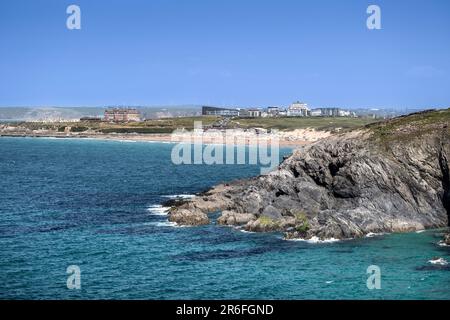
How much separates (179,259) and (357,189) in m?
25.8

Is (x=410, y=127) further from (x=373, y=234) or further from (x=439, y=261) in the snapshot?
(x=439, y=261)

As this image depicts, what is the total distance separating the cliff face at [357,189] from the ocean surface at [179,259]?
294 centimetres

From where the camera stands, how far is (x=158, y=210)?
3041 inches

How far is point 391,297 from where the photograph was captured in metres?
40.1

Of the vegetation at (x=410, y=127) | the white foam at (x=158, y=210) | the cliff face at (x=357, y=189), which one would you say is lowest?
the white foam at (x=158, y=210)

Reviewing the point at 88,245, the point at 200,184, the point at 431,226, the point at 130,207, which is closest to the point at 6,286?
the point at 88,245

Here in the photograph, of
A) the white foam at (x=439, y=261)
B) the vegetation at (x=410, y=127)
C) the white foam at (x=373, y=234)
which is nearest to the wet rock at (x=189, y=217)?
the white foam at (x=373, y=234)

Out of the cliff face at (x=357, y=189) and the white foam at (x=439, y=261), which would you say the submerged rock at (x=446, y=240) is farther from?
the cliff face at (x=357, y=189)

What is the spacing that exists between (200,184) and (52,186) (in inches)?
1071

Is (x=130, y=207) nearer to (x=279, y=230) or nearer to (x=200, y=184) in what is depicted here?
(x=279, y=230)

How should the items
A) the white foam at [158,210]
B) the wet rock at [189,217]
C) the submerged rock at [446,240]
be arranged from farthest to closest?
1. the white foam at [158,210]
2. the wet rock at [189,217]
3. the submerged rock at [446,240]

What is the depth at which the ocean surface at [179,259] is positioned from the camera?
138 ft

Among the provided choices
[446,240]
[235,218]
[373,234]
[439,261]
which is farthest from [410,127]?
[439,261]

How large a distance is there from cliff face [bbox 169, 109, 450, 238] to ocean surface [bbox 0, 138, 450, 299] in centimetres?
294
